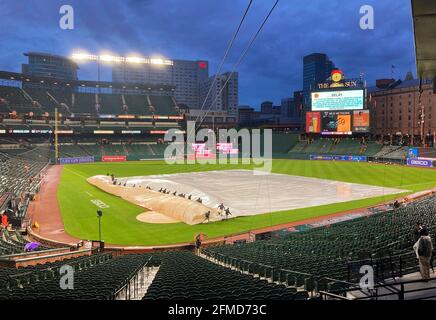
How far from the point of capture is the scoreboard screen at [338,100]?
83.2m

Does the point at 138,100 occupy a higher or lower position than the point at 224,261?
higher

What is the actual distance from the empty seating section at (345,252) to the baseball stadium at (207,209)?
0.09 m

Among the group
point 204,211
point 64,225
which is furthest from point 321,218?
point 64,225

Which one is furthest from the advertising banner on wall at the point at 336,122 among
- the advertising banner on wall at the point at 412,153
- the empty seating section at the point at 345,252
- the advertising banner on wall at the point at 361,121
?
the empty seating section at the point at 345,252

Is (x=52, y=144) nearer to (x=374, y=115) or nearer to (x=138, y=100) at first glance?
(x=138, y=100)

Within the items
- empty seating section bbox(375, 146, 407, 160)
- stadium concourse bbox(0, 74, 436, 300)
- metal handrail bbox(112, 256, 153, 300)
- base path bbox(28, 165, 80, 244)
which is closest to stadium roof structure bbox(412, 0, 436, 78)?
stadium concourse bbox(0, 74, 436, 300)

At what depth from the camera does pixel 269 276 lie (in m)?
12.2

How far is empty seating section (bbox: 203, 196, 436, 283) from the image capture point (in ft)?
36.9

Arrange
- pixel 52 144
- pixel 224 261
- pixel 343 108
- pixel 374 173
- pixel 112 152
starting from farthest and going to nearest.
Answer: pixel 112 152
pixel 52 144
pixel 343 108
pixel 374 173
pixel 224 261

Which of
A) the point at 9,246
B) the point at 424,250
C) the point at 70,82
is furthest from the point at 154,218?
the point at 70,82

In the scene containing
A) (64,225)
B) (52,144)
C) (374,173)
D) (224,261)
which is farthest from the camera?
(52,144)

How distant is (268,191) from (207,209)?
1516 centimetres

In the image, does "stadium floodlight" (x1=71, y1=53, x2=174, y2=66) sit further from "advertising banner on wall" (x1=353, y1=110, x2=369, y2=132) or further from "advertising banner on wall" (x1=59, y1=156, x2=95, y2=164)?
"advertising banner on wall" (x1=353, y1=110, x2=369, y2=132)
